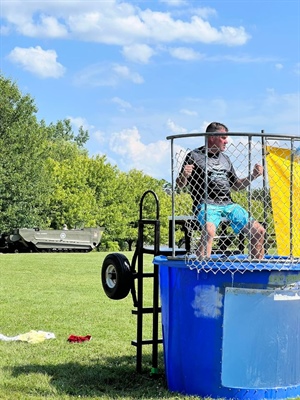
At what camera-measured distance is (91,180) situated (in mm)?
59125

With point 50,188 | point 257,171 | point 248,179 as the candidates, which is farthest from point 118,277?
point 50,188

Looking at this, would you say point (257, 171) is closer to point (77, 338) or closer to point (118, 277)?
point (118, 277)

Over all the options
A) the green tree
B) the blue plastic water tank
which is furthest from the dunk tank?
the green tree

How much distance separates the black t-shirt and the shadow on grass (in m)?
1.75

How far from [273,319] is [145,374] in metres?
1.77

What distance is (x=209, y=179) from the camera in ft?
21.1

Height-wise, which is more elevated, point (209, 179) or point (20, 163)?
point (20, 163)

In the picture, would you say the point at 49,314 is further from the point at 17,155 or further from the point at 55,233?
the point at 17,155

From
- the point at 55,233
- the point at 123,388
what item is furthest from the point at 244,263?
the point at 55,233

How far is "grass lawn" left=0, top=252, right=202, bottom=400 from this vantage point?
6512 mm

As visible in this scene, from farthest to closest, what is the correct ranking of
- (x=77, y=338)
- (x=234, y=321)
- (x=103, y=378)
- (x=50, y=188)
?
1. (x=50, y=188)
2. (x=77, y=338)
3. (x=103, y=378)
4. (x=234, y=321)

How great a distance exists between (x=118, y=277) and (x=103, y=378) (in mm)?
1010

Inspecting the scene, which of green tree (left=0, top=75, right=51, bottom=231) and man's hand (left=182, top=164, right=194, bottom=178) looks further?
green tree (left=0, top=75, right=51, bottom=231)

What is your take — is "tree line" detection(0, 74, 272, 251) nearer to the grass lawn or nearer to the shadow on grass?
the grass lawn
